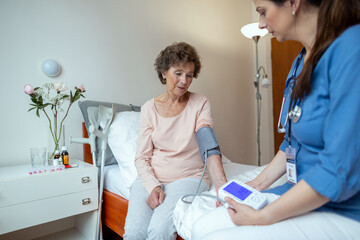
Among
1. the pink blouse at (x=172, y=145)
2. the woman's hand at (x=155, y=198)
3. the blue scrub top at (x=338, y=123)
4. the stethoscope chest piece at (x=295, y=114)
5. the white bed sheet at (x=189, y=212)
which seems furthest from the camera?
the pink blouse at (x=172, y=145)

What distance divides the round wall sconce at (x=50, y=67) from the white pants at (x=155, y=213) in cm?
100

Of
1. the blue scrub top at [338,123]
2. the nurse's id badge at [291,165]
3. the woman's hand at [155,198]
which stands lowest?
the woman's hand at [155,198]

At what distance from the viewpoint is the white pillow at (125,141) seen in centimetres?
137

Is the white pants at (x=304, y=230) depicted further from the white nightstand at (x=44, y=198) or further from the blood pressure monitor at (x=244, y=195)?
the white nightstand at (x=44, y=198)

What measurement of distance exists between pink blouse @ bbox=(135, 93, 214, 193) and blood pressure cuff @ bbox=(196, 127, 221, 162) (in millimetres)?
47

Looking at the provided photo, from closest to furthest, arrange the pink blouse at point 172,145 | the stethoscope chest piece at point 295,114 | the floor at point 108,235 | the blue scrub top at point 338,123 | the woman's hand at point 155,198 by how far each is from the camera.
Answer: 1. the blue scrub top at point 338,123
2. the stethoscope chest piece at point 295,114
3. the woman's hand at point 155,198
4. the pink blouse at point 172,145
5. the floor at point 108,235

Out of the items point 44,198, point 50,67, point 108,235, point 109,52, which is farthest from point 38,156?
point 109,52

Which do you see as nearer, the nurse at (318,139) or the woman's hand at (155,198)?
the nurse at (318,139)

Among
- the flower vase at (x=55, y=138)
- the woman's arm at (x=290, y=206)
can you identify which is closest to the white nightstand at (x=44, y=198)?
the flower vase at (x=55, y=138)

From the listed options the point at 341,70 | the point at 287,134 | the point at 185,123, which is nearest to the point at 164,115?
the point at 185,123

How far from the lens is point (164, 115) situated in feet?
4.19

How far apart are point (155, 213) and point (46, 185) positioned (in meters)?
0.63

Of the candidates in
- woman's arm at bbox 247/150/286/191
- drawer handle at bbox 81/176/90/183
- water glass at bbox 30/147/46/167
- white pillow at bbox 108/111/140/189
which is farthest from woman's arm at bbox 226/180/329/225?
water glass at bbox 30/147/46/167

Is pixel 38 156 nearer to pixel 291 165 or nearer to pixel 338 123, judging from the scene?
pixel 291 165
